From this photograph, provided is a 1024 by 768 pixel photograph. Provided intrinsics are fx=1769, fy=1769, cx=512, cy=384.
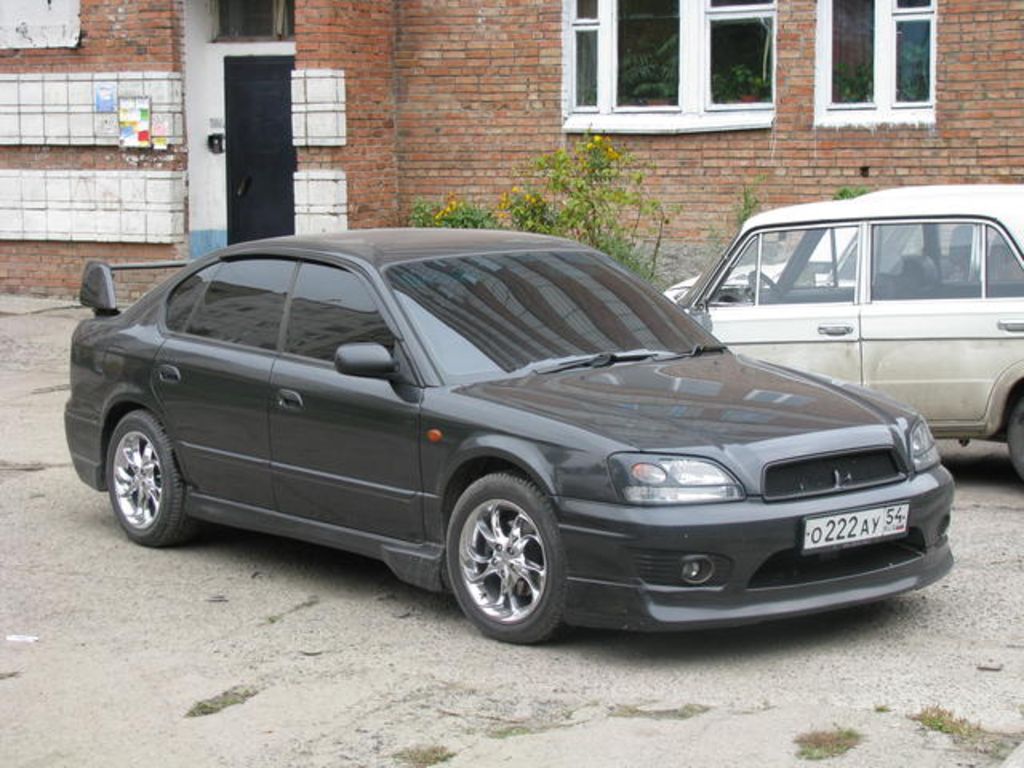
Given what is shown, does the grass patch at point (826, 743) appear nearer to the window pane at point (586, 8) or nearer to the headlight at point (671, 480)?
the headlight at point (671, 480)

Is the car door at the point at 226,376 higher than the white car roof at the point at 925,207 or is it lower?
lower

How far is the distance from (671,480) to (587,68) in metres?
11.0

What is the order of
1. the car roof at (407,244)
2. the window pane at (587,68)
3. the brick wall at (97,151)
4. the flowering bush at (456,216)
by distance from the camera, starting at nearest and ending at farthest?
the car roof at (407,244) < the flowering bush at (456,216) < the window pane at (587,68) < the brick wall at (97,151)

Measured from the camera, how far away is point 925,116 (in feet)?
50.4

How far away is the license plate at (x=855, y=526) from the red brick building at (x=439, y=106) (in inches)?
359

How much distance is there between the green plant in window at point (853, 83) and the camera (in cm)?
1565

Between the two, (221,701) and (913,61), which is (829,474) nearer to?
(221,701)

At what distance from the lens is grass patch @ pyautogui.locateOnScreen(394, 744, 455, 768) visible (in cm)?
546

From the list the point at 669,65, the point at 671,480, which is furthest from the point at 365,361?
the point at 669,65

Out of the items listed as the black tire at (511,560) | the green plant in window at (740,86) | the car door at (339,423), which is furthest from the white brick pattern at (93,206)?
the black tire at (511,560)

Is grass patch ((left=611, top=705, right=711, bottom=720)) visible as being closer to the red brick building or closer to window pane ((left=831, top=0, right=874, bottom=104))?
the red brick building

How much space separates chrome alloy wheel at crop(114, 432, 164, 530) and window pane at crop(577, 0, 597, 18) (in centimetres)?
924

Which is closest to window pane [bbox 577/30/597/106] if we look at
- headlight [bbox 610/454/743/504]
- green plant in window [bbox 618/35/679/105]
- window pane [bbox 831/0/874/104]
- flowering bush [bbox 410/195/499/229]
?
green plant in window [bbox 618/35/679/105]

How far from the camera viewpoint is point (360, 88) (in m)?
16.9
